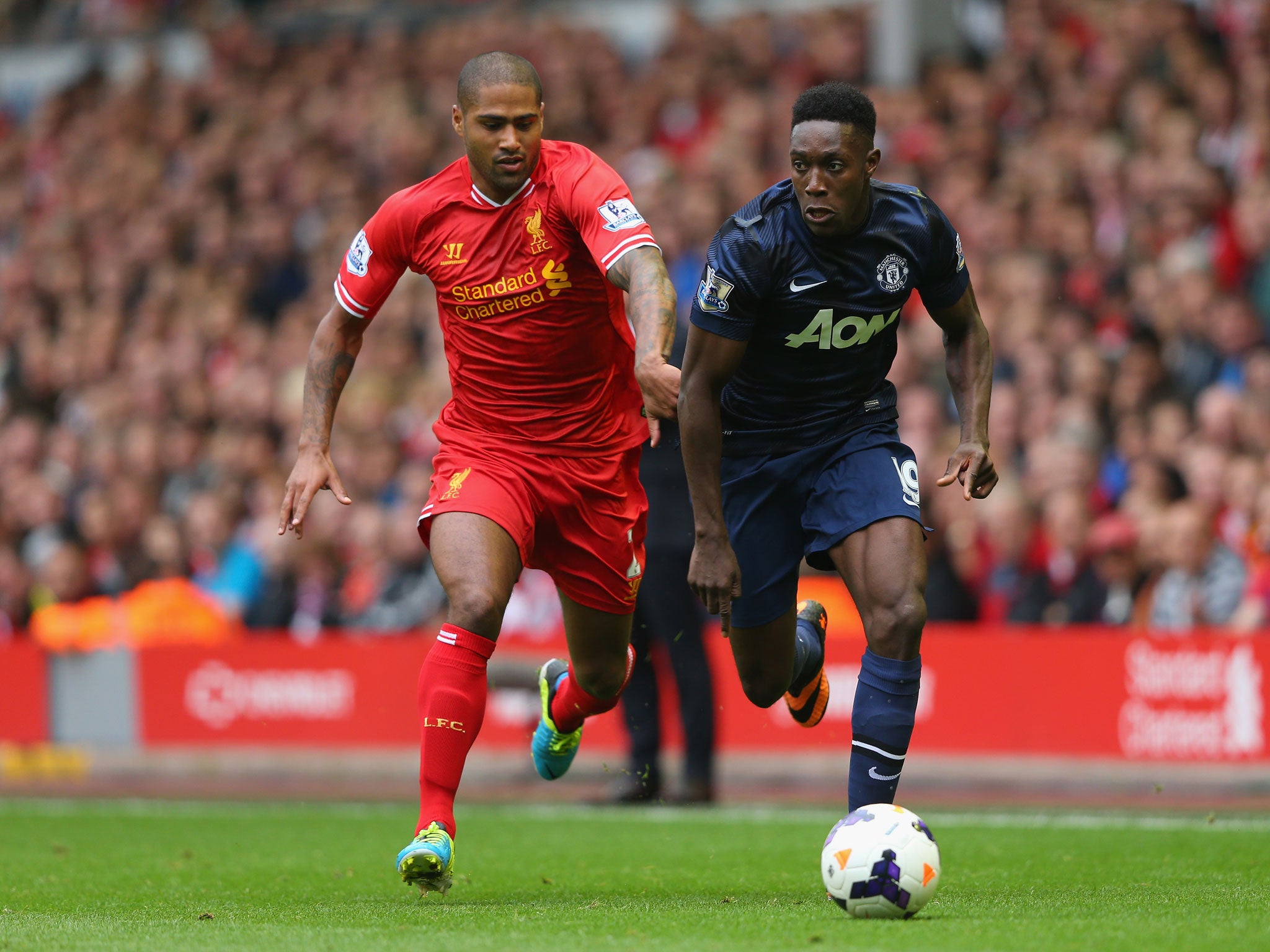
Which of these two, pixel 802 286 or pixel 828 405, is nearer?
pixel 802 286

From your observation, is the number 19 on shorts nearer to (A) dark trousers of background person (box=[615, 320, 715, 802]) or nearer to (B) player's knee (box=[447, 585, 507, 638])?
(B) player's knee (box=[447, 585, 507, 638])

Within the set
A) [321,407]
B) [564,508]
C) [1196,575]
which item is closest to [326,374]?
[321,407]

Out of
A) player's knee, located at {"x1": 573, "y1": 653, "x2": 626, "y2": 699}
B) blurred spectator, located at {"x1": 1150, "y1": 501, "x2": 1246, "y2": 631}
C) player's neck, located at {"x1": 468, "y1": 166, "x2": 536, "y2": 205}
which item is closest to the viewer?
player's neck, located at {"x1": 468, "y1": 166, "x2": 536, "y2": 205}

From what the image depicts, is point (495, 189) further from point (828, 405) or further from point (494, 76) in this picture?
point (828, 405)

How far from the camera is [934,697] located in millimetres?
11602

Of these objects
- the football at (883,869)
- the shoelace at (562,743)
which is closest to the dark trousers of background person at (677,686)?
the shoelace at (562,743)

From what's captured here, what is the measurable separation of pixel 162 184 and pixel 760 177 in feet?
27.7

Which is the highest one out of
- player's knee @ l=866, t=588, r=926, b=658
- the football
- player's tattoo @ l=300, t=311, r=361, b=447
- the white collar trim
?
the white collar trim

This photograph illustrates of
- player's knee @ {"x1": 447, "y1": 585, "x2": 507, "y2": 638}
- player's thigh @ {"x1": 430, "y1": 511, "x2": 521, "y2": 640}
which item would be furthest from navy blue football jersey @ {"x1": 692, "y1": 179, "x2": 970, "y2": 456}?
player's knee @ {"x1": 447, "y1": 585, "x2": 507, "y2": 638}

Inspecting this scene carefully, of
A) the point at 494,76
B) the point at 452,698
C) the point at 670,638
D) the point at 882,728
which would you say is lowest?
the point at 882,728

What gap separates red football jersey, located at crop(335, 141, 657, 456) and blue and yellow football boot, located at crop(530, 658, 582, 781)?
132cm

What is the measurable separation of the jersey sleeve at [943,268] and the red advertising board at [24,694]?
9888 mm

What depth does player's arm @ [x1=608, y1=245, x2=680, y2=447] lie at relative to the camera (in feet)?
19.8

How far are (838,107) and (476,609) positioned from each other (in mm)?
2092
